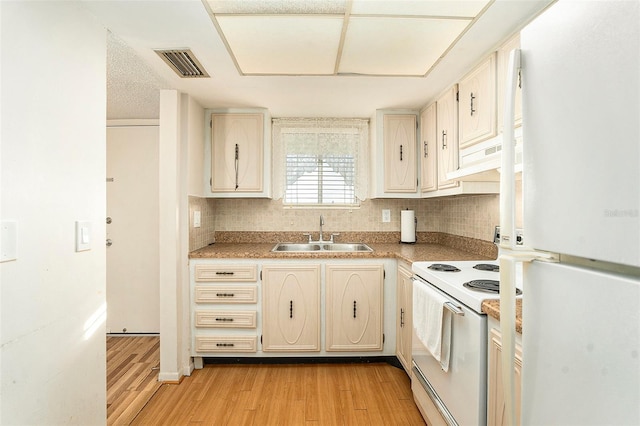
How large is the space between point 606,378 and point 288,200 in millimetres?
2713

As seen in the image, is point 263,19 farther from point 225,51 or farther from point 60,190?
point 60,190

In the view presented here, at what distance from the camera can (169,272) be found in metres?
2.24

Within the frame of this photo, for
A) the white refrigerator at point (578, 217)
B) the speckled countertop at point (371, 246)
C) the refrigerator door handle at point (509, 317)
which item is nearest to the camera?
the white refrigerator at point (578, 217)

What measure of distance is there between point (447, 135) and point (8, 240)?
241 centimetres

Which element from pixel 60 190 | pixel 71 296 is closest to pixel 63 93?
pixel 60 190

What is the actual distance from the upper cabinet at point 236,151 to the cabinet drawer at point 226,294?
0.83m

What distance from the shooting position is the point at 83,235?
1260 mm

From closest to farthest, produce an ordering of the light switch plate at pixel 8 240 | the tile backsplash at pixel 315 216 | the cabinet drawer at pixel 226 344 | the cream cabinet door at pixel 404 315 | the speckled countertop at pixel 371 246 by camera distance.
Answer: the light switch plate at pixel 8 240, the cream cabinet door at pixel 404 315, the speckled countertop at pixel 371 246, the cabinet drawer at pixel 226 344, the tile backsplash at pixel 315 216

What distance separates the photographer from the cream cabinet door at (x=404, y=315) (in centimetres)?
209

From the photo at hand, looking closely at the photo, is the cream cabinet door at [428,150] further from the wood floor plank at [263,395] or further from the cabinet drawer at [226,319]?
the cabinet drawer at [226,319]

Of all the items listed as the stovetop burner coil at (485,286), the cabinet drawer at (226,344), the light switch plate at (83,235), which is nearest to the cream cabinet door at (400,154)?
the stovetop burner coil at (485,286)

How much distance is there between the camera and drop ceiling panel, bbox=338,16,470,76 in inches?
58.4

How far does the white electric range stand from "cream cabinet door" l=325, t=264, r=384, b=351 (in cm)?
64

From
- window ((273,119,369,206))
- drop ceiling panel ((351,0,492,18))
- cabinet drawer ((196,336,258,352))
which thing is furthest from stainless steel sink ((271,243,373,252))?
drop ceiling panel ((351,0,492,18))
